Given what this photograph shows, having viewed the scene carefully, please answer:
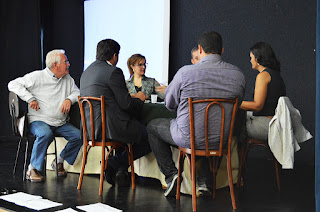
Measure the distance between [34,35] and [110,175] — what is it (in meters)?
4.47

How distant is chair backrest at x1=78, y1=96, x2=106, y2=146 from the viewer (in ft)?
11.3

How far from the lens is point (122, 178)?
3.74 m

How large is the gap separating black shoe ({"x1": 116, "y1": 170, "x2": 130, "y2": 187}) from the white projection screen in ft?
9.47

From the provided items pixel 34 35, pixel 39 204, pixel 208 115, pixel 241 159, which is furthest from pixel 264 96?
pixel 34 35

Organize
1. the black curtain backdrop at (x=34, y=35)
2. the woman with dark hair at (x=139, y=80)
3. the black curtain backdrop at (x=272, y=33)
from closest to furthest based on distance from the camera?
the woman with dark hair at (x=139, y=80), the black curtain backdrop at (x=272, y=33), the black curtain backdrop at (x=34, y=35)

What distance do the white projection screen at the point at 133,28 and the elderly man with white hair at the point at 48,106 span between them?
2.50 m

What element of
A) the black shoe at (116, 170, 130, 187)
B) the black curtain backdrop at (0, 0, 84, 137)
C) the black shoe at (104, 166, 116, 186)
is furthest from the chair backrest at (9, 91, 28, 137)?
the black curtain backdrop at (0, 0, 84, 137)

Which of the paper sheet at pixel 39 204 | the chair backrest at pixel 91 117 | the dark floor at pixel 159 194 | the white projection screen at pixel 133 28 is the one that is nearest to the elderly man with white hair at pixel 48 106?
the dark floor at pixel 159 194

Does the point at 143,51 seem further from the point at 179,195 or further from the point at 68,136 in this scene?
the point at 179,195

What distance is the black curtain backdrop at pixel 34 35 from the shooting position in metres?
7.12

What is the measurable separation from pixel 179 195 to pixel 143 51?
377 cm

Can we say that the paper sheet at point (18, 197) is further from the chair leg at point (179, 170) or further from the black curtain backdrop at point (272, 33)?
the black curtain backdrop at point (272, 33)

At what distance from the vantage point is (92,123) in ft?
11.4

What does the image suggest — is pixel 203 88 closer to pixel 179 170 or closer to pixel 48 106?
pixel 179 170
